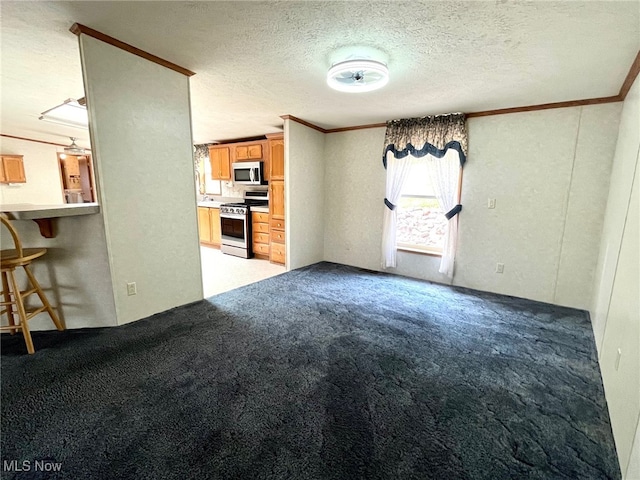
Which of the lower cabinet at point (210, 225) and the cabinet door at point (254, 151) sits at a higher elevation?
the cabinet door at point (254, 151)

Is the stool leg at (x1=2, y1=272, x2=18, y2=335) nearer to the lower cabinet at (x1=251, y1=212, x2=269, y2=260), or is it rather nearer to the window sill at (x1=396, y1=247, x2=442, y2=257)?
the lower cabinet at (x1=251, y1=212, x2=269, y2=260)

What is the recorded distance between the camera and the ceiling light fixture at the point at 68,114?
3629 millimetres

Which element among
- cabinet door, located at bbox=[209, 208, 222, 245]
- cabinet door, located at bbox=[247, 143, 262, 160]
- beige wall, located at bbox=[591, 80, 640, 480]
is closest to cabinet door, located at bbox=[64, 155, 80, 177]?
cabinet door, located at bbox=[209, 208, 222, 245]

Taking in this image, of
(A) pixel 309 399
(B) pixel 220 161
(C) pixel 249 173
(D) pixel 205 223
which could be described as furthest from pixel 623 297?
(B) pixel 220 161

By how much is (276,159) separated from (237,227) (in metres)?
1.57

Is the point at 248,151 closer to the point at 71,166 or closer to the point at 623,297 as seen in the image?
the point at 71,166

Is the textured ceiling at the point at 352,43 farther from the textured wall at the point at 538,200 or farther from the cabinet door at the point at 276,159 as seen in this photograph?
the cabinet door at the point at 276,159

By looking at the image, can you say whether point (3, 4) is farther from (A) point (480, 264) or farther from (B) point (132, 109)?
(A) point (480, 264)

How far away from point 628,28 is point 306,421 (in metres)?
3.11

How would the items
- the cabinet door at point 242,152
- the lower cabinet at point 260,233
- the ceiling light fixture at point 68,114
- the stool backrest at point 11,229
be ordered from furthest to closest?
the cabinet door at point 242,152 → the lower cabinet at point 260,233 → the ceiling light fixture at point 68,114 → the stool backrest at point 11,229

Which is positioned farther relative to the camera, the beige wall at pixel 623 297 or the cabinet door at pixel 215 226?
the cabinet door at pixel 215 226

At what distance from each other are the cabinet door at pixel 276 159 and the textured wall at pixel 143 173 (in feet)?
6.81

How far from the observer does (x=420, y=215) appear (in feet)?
14.1

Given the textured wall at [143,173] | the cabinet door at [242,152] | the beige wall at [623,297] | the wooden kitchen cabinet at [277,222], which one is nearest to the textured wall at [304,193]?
the wooden kitchen cabinet at [277,222]
